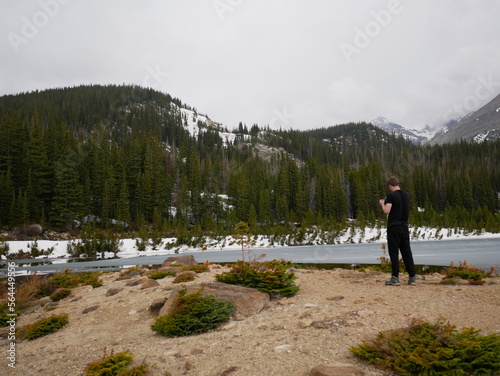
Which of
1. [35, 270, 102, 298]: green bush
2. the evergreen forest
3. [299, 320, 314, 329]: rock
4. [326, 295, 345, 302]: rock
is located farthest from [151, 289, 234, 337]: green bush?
the evergreen forest

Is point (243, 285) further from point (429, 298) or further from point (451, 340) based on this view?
point (451, 340)

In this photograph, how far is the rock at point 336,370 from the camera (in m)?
3.30

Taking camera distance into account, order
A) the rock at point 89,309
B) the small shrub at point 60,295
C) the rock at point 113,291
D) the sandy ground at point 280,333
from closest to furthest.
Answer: the sandy ground at point 280,333, the rock at point 89,309, the rock at point 113,291, the small shrub at point 60,295

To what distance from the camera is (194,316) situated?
5852mm

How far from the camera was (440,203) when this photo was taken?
301 ft

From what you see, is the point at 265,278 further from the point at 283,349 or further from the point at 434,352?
the point at 434,352

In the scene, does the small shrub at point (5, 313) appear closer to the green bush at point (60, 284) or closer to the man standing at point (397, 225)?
the green bush at point (60, 284)

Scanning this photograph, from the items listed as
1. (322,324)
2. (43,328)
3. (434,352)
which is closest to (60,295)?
(43,328)

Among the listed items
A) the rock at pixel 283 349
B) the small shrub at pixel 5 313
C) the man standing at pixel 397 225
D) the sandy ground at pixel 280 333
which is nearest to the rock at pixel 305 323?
the sandy ground at pixel 280 333

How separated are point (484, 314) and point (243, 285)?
15.9 ft

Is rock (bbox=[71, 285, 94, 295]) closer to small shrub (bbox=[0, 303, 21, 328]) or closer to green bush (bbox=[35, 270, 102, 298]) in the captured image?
green bush (bbox=[35, 270, 102, 298])

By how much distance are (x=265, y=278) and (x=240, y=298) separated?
1.02m

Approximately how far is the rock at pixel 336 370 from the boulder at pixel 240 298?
2980 mm

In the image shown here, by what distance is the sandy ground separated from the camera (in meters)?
4.17
